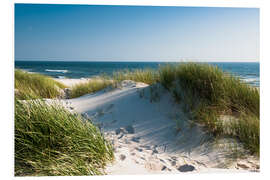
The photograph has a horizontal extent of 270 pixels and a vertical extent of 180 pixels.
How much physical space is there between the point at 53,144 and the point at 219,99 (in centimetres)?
213

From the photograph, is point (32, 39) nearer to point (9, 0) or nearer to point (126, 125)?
point (9, 0)

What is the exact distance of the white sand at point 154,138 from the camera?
95.7 inches

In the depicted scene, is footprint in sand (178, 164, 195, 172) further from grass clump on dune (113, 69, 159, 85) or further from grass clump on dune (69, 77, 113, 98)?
grass clump on dune (69, 77, 113, 98)

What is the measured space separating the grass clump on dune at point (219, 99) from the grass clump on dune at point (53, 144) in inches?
55.2

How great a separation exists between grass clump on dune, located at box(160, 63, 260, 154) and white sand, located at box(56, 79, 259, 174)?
156 millimetres

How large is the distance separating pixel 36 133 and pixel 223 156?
6.42ft

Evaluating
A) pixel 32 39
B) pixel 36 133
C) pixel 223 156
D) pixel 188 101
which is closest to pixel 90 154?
pixel 36 133

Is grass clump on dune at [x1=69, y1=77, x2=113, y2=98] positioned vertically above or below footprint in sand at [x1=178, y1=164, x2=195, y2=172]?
above

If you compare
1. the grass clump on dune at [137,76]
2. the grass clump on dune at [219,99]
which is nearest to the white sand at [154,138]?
the grass clump on dune at [219,99]

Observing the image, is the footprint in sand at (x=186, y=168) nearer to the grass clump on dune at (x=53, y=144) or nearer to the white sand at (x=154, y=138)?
the white sand at (x=154, y=138)

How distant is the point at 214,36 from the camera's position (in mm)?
3242

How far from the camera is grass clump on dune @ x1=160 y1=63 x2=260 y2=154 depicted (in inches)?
110

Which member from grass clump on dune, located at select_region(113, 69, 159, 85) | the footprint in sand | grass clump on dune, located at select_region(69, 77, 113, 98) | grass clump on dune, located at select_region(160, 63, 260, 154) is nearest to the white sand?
the footprint in sand
